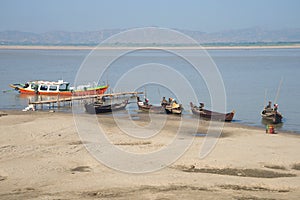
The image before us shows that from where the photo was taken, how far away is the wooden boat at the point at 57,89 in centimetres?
3850

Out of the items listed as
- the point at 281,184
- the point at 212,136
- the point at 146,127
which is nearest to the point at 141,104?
the point at 146,127

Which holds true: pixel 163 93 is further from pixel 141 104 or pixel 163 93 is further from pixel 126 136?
pixel 126 136

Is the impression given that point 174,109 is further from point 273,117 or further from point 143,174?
point 143,174

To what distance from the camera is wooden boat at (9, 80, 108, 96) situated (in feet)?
126

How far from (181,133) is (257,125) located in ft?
20.9

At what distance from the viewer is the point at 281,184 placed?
13227 mm

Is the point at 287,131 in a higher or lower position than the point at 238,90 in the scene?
lower

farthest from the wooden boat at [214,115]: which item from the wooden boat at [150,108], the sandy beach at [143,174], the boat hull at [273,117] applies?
the sandy beach at [143,174]

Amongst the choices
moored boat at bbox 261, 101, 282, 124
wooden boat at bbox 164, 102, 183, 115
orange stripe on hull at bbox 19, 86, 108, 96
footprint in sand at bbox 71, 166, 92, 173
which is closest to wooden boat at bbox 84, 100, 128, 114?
wooden boat at bbox 164, 102, 183, 115

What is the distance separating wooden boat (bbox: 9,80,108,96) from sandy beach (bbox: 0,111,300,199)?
672 inches

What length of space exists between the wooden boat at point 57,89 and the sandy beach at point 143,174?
17072mm

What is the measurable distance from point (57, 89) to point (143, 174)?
26.6 metres

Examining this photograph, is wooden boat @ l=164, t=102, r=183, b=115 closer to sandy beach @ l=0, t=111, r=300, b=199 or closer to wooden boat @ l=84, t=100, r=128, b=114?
wooden boat @ l=84, t=100, r=128, b=114

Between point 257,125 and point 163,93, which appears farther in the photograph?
point 163,93
